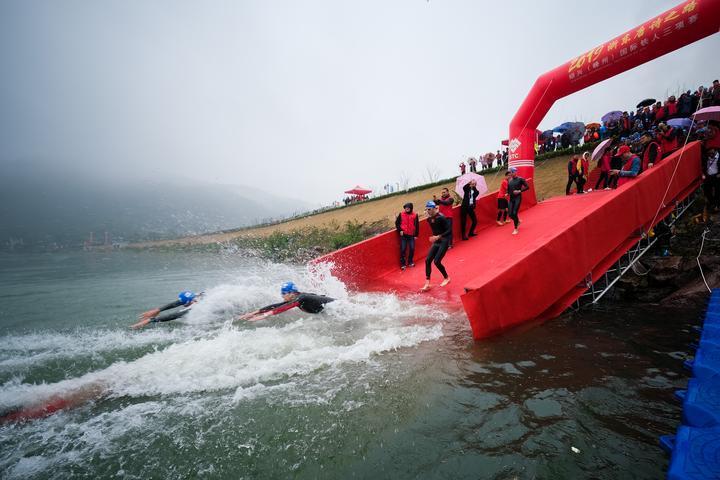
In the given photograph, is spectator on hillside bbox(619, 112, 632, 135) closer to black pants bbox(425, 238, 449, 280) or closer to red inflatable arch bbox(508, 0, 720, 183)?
red inflatable arch bbox(508, 0, 720, 183)

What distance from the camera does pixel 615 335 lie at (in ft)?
15.2

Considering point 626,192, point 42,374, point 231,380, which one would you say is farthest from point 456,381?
point 42,374

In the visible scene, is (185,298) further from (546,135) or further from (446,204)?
(546,135)

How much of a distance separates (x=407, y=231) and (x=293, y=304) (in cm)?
386

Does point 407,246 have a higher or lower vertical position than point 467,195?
lower

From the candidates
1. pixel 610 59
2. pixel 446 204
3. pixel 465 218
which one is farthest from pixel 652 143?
pixel 446 204

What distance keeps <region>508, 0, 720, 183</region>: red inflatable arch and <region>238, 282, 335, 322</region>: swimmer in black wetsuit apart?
28.9 feet

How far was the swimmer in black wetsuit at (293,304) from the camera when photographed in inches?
257

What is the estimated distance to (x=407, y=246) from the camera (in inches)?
363

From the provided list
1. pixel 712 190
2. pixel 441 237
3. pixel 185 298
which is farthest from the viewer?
pixel 185 298

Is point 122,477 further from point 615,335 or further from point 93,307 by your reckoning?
point 93,307

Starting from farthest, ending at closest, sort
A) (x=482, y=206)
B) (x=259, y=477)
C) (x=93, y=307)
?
(x=482, y=206)
(x=93, y=307)
(x=259, y=477)

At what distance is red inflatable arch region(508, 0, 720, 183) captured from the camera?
7.30 meters

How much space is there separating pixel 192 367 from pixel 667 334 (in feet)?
22.7
